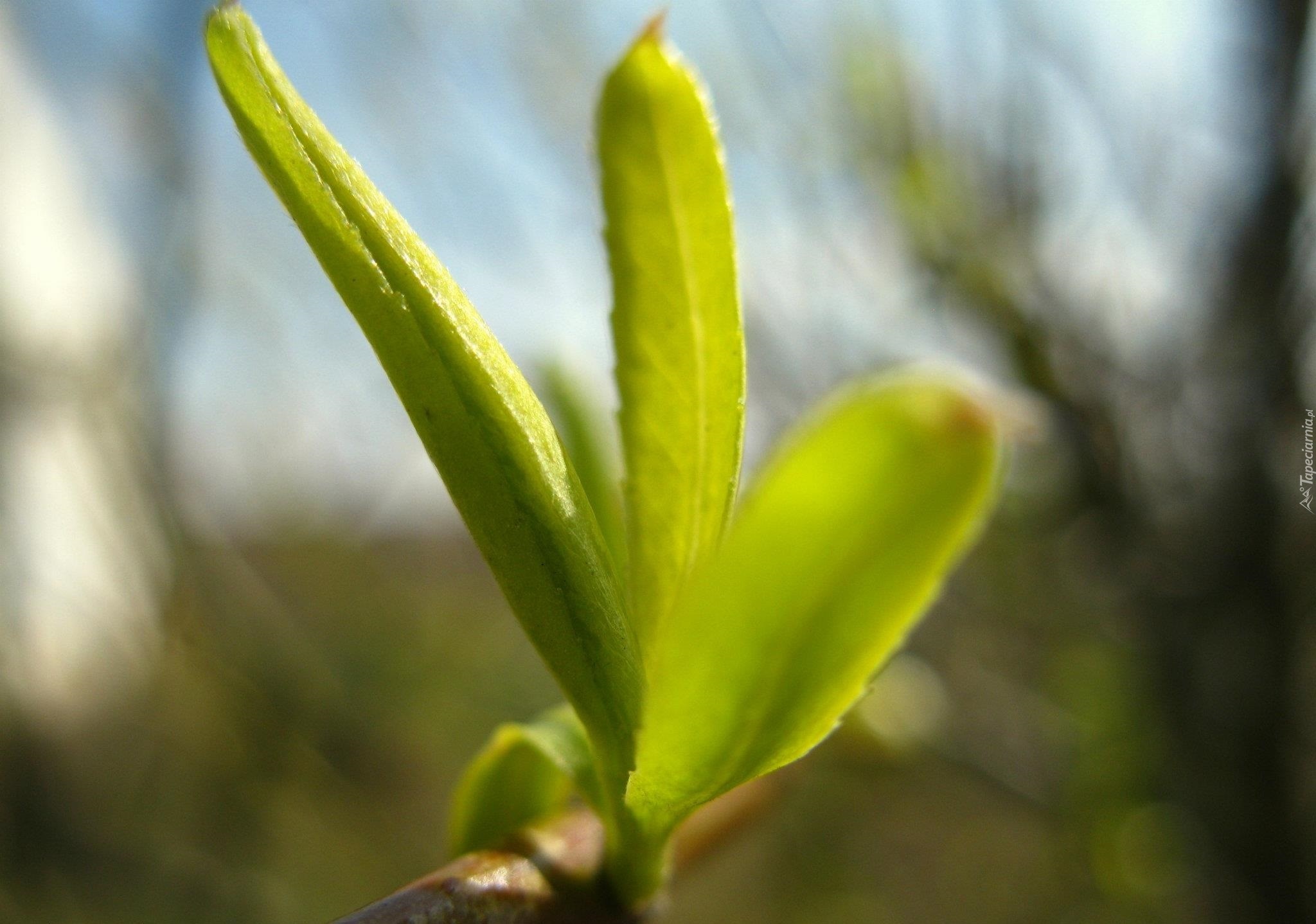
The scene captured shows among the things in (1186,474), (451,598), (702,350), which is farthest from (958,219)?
(451,598)

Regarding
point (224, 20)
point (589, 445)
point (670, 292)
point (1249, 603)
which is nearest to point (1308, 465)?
point (1249, 603)

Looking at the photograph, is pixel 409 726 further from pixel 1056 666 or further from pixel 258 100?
pixel 258 100

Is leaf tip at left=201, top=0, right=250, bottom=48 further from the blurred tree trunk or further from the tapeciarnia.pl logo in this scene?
the tapeciarnia.pl logo

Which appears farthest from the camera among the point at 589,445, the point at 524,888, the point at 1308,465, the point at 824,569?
the point at 1308,465

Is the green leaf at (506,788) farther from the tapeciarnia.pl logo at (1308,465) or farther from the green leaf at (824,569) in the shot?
the tapeciarnia.pl logo at (1308,465)

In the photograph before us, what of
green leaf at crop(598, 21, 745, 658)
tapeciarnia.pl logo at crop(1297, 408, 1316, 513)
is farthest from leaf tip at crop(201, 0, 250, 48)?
tapeciarnia.pl logo at crop(1297, 408, 1316, 513)

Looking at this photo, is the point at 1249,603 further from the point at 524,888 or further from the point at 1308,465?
the point at 524,888
